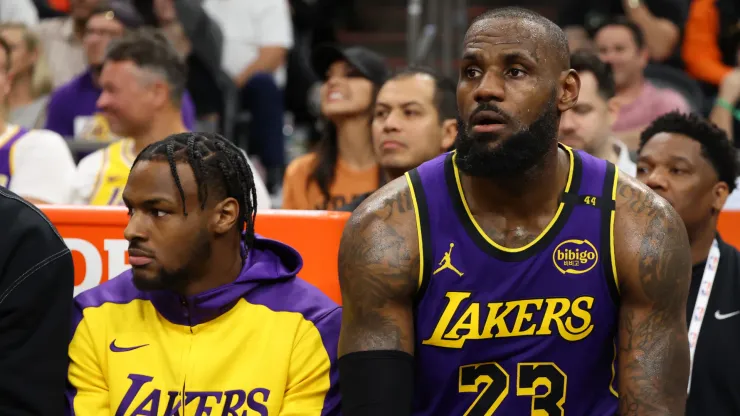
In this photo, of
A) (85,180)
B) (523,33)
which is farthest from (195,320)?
(85,180)

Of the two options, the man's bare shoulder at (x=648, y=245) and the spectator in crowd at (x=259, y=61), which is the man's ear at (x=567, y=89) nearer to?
the man's bare shoulder at (x=648, y=245)

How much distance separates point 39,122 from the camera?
6859 millimetres

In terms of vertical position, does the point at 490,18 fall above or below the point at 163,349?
above

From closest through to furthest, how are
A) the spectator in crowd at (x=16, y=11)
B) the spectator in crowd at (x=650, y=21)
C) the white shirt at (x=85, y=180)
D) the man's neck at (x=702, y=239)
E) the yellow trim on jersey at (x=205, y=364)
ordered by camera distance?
the yellow trim on jersey at (x=205, y=364), the man's neck at (x=702, y=239), the white shirt at (x=85, y=180), the spectator in crowd at (x=650, y=21), the spectator in crowd at (x=16, y=11)

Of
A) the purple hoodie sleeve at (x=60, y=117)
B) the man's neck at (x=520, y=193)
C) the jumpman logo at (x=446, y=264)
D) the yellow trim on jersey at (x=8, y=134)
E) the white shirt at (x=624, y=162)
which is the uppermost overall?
the man's neck at (x=520, y=193)

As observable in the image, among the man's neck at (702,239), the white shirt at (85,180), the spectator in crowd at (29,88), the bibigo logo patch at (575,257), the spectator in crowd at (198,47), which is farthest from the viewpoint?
the spectator in crowd at (198,47)

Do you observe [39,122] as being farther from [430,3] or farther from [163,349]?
[163,349]

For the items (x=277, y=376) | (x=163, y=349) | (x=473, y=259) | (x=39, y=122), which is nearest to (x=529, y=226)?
(x=473, y=259)

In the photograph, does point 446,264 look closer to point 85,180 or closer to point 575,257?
point 575,257

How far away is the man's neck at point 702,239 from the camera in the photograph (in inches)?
152

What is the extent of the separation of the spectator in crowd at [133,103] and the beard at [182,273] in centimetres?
221

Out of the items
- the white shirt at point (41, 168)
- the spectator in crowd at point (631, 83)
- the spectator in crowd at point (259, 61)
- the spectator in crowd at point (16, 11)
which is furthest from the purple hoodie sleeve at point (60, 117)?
the spectator in crowd at point (631, 83)

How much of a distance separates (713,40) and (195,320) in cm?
541

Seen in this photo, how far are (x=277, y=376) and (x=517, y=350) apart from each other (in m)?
0.66
